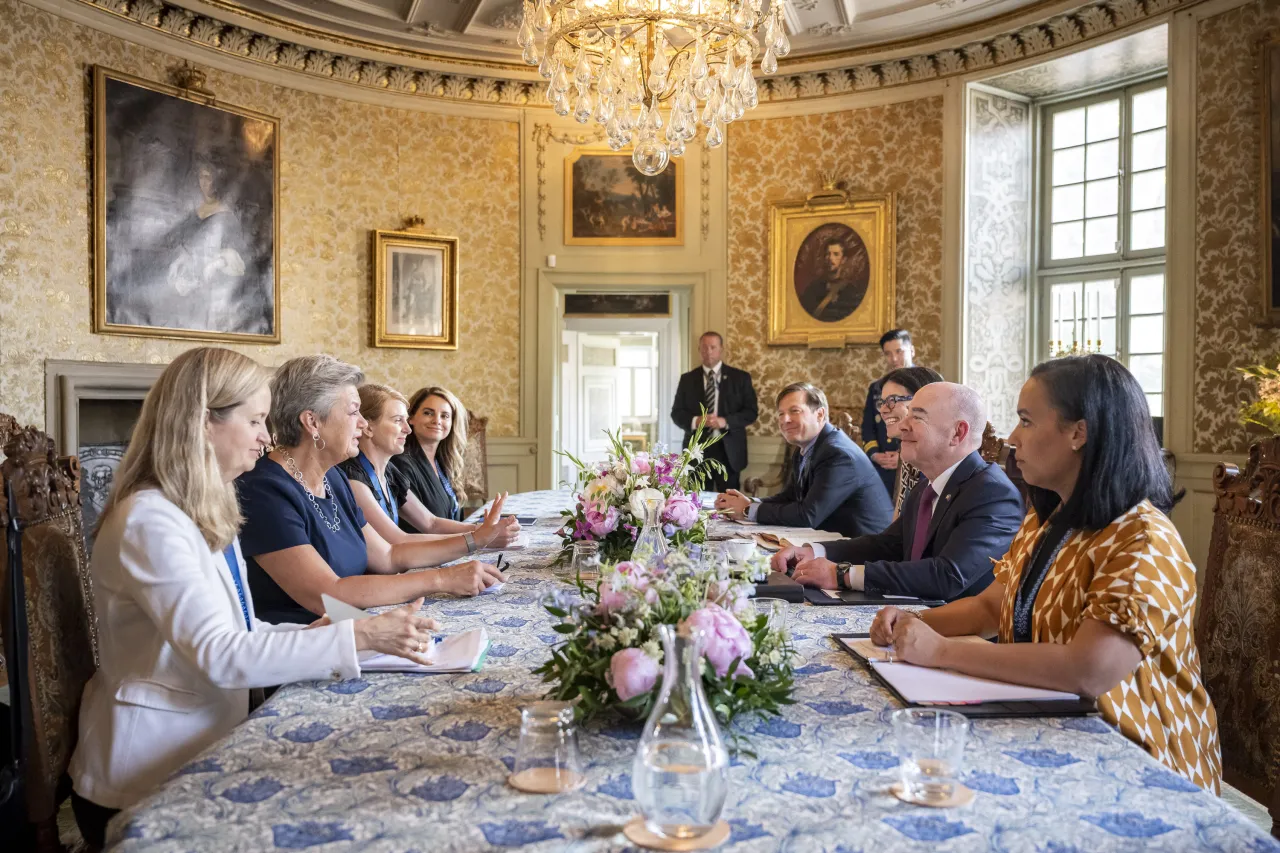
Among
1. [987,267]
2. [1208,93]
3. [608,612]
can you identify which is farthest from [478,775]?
[987,267]

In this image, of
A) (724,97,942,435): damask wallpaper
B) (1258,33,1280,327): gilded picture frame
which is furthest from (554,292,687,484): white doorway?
(1258,33,1280,327): gilded picture frame

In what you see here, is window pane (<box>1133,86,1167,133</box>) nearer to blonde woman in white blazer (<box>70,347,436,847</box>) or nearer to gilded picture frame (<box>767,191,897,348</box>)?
gilded picture frame (<box>767,191,897,348</box>)

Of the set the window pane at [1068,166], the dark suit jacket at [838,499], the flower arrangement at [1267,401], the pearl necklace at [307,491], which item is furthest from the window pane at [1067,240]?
the pearl necklace at [307,491]

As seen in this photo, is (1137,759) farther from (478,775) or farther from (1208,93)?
(1208,93)

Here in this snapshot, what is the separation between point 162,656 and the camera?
1.73 meters

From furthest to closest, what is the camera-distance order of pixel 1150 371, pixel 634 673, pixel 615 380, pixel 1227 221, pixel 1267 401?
pixel 615 380
pixel 1150 371
pixel 1227 221
pixel 1267 401
pixel 634 673

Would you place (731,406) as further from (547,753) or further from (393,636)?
(547,753)

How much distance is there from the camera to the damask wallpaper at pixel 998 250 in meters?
7.61

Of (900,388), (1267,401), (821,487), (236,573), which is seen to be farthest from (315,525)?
(1267,401)

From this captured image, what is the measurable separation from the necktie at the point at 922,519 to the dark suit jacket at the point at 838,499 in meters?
1.15

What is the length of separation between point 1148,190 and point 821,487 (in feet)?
13.7

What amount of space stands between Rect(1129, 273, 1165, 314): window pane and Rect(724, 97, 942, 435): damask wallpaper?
53.5 inches

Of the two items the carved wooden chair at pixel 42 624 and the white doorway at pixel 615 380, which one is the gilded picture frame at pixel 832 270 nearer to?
the white doorway at pixel 615 380

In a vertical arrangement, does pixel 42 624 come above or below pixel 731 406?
below
